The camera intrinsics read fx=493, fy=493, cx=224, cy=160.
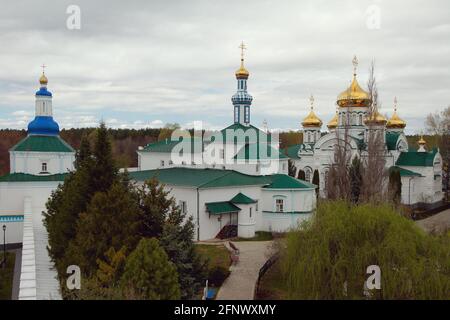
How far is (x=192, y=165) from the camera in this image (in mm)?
31719

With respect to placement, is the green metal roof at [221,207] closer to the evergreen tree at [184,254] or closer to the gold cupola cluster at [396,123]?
the evergreen tree at [184,254]

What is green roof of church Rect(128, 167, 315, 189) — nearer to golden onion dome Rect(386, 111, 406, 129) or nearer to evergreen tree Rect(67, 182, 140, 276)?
evergreen tree Rect(67, 182, 140, 276)

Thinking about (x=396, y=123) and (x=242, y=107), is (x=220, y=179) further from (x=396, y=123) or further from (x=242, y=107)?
(x=396, y=123)

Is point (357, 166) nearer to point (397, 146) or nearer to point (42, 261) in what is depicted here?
point (397, 146)

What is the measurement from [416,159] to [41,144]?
91.7 feet

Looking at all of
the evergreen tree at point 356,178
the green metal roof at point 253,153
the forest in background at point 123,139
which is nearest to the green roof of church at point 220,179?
the green metal roof at point 253,153

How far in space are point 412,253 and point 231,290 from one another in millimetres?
6031

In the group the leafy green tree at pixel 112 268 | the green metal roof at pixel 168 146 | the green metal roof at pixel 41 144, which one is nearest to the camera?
the leafy green tree at pixel 112 268

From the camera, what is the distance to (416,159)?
38.8m

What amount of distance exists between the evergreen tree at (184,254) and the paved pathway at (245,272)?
174 centimetres

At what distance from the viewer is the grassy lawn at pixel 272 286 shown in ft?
51.5

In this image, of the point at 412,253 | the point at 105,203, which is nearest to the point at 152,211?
the point at 105,203

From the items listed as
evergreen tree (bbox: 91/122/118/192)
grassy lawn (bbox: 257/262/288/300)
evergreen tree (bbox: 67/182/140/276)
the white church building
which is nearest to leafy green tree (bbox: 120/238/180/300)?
evergreen tree (bbox: 67/182/140/276)

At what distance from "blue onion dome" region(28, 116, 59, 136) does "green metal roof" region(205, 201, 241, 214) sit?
30.0 feet
